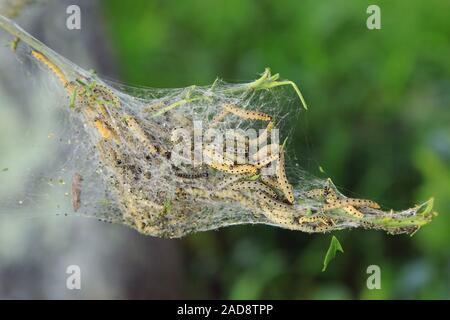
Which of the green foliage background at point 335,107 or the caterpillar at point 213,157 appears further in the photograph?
the green foliage background at point 335,107

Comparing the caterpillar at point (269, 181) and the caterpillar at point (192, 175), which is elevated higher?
the caterpillar at point (192, 175)

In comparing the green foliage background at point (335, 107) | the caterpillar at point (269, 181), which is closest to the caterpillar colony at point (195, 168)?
the caterpillar at point (269, 181)

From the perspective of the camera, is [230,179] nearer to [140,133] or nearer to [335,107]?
[140,133]

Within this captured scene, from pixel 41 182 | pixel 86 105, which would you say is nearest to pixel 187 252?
pixel 41 182

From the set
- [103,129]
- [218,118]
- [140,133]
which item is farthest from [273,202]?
[103,129]

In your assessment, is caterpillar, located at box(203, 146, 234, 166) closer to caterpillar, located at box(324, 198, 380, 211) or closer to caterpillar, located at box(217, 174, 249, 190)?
caterpillar, located at box(217, 174, 249, 190)

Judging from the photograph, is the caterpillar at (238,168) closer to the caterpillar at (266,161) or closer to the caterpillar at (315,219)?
the caterpillar at (266,161)

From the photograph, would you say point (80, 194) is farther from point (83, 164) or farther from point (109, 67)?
point (109, 67)

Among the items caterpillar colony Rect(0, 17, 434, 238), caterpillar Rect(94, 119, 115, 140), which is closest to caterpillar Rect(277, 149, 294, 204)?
caterpillar colony Rect(0, 17, 434, 238)
